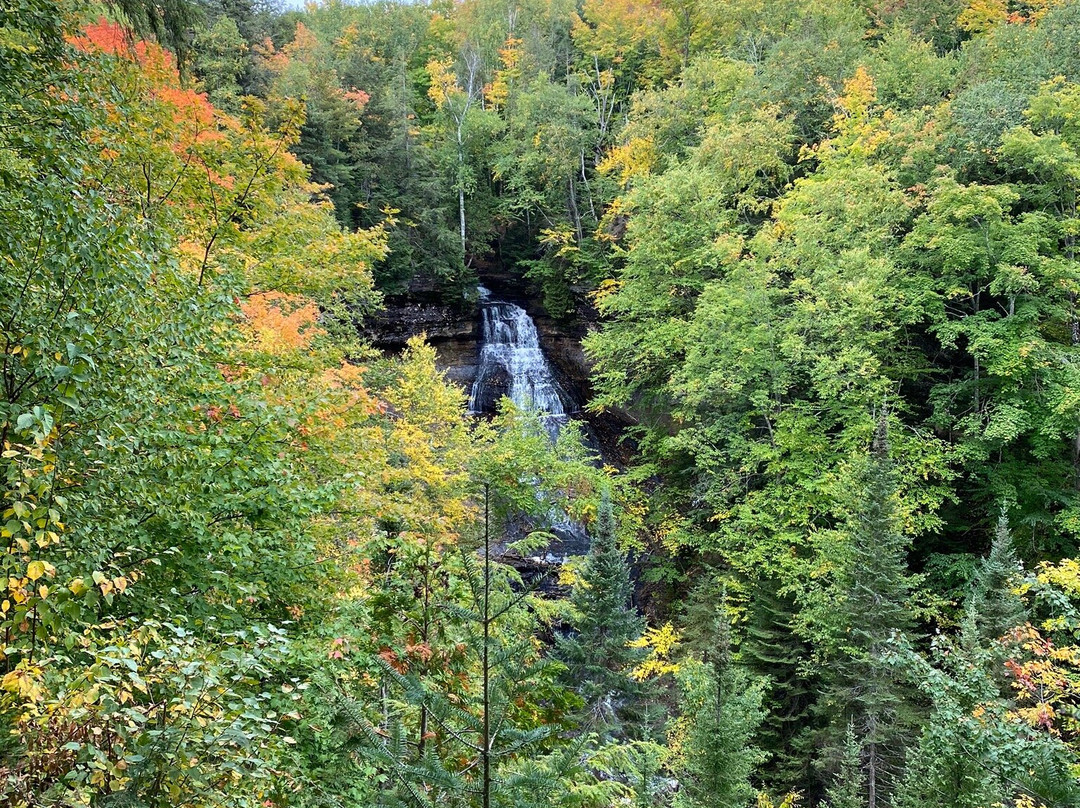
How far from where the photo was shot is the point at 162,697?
2367 millimetres

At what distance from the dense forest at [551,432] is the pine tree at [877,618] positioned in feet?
0.33

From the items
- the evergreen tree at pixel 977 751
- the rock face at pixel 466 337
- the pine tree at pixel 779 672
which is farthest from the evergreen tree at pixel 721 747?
the rock face at pixel 466 337

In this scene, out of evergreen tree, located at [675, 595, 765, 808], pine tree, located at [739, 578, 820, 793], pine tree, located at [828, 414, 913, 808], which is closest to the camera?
evergreen tree, located at [675, 595, 765, 808]

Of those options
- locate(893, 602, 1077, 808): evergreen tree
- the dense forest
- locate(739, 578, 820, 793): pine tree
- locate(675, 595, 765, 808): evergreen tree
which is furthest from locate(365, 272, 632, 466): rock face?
locate(893, 602, 1077, 808): evergreen tree

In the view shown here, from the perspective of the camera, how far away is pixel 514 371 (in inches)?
1043

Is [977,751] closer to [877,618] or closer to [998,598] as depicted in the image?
[877,618]

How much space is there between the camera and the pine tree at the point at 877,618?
10.7m

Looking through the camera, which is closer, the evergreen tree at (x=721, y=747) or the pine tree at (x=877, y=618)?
the evergreen tree at (x=721, y=747)

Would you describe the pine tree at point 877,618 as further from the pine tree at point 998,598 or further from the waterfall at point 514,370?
the waterfall at point 514,370

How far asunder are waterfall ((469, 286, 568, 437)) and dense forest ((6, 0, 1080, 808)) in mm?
1754

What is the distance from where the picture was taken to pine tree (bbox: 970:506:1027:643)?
429 inches

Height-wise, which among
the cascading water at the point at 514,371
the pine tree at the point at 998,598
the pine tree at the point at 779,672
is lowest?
the pine tree at the point at 779,672

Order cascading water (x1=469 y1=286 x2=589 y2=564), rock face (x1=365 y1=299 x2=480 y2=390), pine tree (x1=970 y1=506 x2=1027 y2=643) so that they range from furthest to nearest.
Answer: rock face (x1=365 y1=299 x2=480 y2=390)
cascading water (x1=469 y1=286 x2=589 y2=564)
pine tree (x1=970 y1=506 x2=1027 y2=643)

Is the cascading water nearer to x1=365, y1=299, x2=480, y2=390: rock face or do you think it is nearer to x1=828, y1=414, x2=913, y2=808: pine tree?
x1=365, y1=299, x2=480, y2=390: rock face
